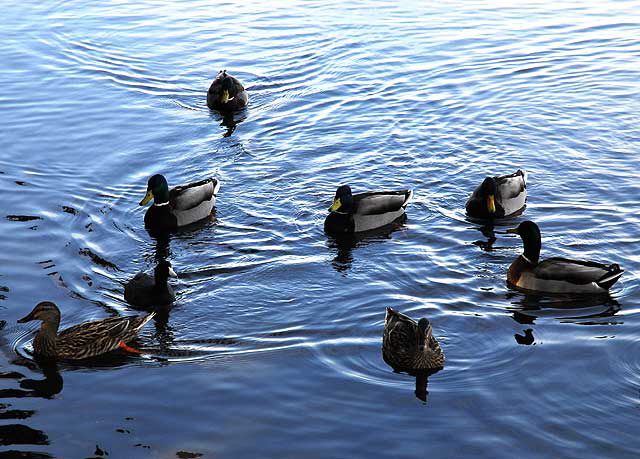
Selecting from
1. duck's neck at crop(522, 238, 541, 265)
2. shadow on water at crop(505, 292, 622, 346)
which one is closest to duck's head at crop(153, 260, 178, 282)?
shadow on water at crop(505, 292, 622, 346)

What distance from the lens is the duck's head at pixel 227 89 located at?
19.5 m

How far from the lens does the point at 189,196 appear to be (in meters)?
15.0

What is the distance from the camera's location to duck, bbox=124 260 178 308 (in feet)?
39.5

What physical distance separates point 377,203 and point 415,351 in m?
4.49

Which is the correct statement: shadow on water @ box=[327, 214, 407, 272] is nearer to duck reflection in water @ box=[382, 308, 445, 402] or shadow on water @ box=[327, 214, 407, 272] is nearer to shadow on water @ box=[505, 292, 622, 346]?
shadow on water @ box=[505, 292, 622, 346]

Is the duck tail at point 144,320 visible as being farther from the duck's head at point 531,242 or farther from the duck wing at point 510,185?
the duck wing at point 510,185

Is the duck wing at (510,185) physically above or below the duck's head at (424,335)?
above

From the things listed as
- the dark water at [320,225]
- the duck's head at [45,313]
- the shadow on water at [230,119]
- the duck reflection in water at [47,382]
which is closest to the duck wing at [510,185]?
the dark water at [320,225]

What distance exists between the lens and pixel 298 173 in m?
16.4

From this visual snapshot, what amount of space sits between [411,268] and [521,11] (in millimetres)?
14486

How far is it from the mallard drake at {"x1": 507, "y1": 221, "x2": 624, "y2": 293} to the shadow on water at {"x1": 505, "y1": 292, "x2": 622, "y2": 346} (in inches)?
4.0

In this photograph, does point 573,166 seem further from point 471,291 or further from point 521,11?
point 521,11

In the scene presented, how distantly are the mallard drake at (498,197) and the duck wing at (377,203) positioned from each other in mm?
1033

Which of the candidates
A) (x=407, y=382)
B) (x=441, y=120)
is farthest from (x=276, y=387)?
(x=441, y=120)
